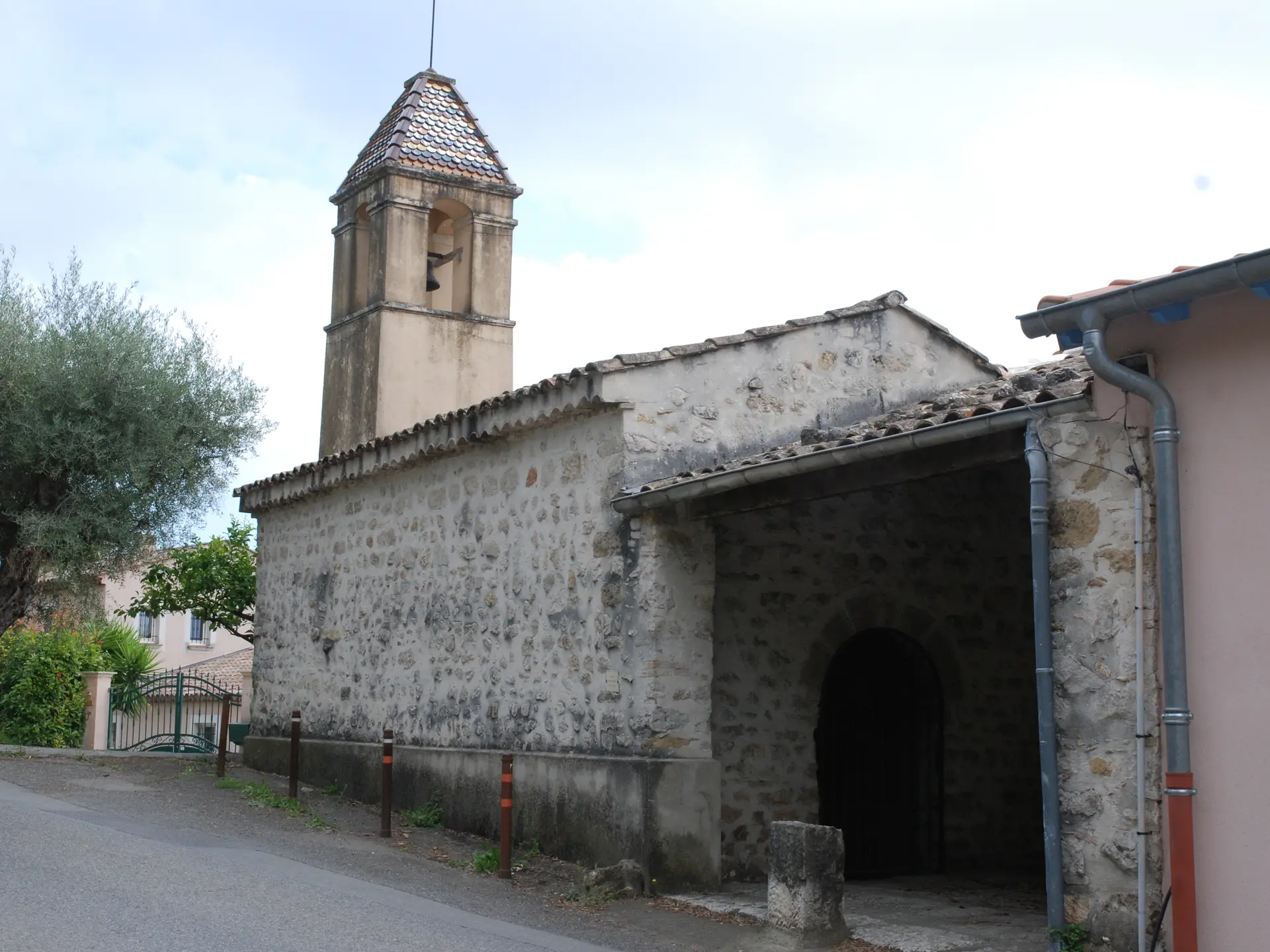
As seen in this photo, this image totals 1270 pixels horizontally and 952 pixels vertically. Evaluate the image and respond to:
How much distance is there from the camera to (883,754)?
11.4 meters

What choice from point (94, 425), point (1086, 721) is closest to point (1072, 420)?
point (1086, 721)

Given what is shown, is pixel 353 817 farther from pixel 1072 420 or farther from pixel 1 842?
pixel 1072 420

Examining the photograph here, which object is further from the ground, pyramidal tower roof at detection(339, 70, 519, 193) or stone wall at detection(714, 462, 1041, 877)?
pyramidal tower roof at detection(339, 70, 519, 193)

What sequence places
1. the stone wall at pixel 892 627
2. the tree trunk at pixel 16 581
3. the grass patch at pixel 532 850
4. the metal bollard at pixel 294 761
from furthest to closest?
the tree trunk at pixel 16 581
the metal bollard at pixel 294 761
the stone wall at pixel 892 627
the grass patch at pixel 532 850

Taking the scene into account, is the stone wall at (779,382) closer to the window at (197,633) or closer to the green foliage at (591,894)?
the green foliage at (591,894)

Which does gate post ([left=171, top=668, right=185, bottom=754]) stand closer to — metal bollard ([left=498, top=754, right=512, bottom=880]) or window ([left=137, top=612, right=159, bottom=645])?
metal bollard ([left=498, top=754, right=512, bottom=880])

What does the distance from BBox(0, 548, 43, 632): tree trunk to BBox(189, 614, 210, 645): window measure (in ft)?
79.1

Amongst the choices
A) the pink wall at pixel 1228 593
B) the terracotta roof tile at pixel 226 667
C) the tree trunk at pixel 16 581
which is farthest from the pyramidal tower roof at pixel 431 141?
the terracotta roof tile at pixel 226 667

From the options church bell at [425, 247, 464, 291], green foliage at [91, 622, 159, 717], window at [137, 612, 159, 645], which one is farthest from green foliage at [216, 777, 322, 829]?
window at [137, 612, 159, 645]

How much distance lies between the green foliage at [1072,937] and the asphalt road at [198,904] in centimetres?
240

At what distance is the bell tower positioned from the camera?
17.0 m

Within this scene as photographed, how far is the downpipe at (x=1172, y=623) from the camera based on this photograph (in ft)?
20.4

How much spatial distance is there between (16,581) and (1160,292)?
50.7 ft

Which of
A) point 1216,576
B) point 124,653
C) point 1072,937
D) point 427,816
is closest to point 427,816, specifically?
point 427,816
